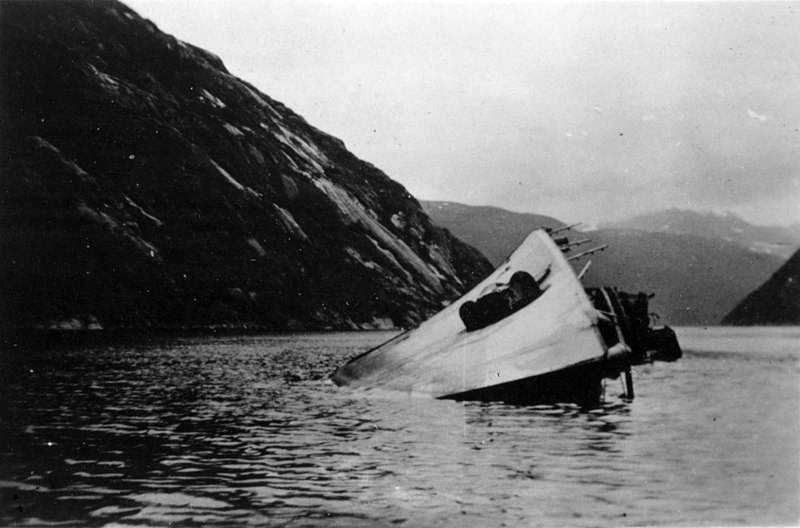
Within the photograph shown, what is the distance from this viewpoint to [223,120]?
143250 millimetres

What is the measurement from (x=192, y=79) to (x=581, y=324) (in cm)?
13493

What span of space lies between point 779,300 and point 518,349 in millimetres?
173246

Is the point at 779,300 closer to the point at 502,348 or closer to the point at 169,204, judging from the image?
the point at 169,204

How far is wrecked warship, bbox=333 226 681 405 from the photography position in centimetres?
2302

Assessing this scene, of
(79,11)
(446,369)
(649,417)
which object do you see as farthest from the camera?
(79,11)

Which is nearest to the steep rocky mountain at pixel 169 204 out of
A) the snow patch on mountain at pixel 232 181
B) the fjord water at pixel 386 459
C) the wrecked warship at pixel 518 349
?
the snow patch on mountain at pixel 232 181

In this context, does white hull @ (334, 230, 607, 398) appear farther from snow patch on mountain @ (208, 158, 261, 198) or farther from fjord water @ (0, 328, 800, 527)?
snow patch on mountain @ (208, 158, 261, 198)

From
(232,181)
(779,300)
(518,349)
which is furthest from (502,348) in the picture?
(779,300)

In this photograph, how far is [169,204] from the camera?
401 ft

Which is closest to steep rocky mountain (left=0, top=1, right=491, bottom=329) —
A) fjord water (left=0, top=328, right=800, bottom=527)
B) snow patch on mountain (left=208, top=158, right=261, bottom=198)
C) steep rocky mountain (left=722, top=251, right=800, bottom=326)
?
snow patch on mountain (left=208, top=158, right=261, bottom=198)

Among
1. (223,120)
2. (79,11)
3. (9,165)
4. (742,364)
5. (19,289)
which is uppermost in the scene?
(79,11)

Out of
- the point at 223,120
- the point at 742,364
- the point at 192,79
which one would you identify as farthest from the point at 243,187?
the point at 742,364

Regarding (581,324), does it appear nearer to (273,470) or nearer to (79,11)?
(273,470)

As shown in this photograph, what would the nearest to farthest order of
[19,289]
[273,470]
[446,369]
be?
[273,470] → [446,369] → [19,289]
